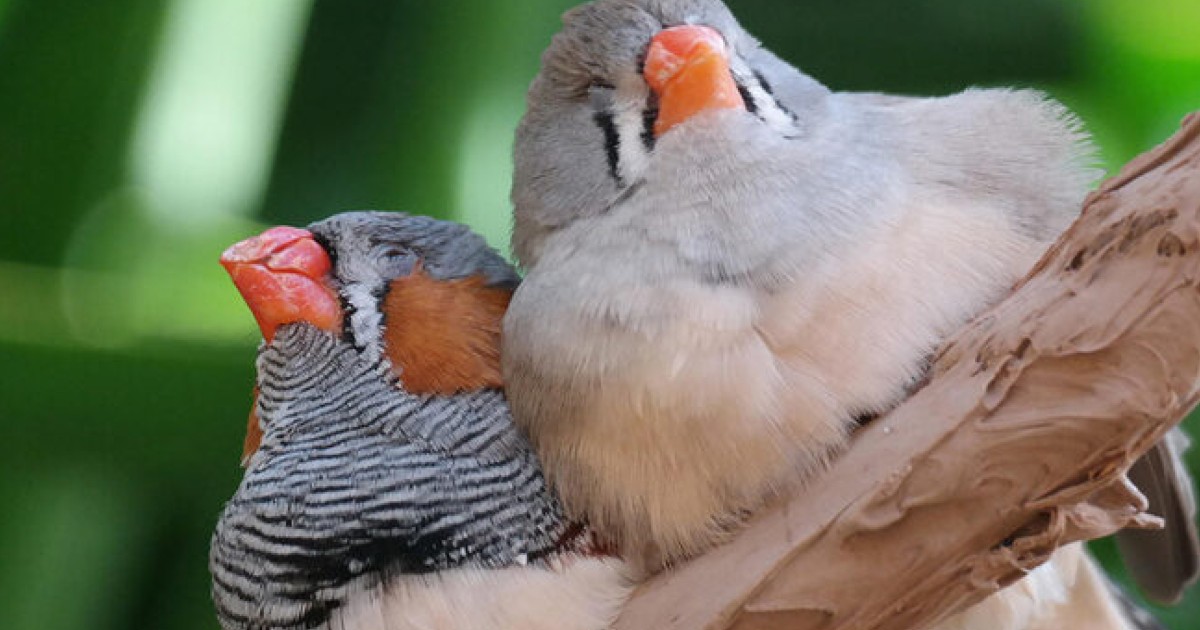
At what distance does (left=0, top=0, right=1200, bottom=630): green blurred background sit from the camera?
70.9 inches

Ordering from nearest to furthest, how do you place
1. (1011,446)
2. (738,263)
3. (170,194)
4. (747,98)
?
(1011,446)
(738,263)
(747,98)
(170,194)

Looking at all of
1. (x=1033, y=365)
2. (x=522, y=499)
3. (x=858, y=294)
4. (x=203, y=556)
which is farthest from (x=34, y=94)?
(x=1033, y=365)

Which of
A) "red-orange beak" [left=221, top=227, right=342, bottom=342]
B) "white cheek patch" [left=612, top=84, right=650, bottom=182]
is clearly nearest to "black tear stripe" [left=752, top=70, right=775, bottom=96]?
"white cheek patch" [left=612, top=84, right=650, bottom=182]

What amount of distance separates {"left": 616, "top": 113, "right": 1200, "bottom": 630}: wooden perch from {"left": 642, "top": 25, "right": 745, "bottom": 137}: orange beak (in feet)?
0.92

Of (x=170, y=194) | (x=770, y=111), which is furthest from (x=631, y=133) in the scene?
(x=170, y=194)

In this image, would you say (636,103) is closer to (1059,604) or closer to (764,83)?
(764,83)

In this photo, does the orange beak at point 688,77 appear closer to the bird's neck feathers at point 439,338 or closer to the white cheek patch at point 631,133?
the white cheek patch at point 631,133

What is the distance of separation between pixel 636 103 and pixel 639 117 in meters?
0.01

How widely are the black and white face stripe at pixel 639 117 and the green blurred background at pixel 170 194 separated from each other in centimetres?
66

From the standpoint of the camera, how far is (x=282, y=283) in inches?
44.0

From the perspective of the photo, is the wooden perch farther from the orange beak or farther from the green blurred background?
the green blurred background

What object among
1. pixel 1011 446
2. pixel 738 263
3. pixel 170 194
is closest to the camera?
pixel 1011 446

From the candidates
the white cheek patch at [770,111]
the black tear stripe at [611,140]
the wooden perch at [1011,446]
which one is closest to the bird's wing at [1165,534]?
the wooden perch at [1011,446]

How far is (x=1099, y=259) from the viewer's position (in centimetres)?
87
